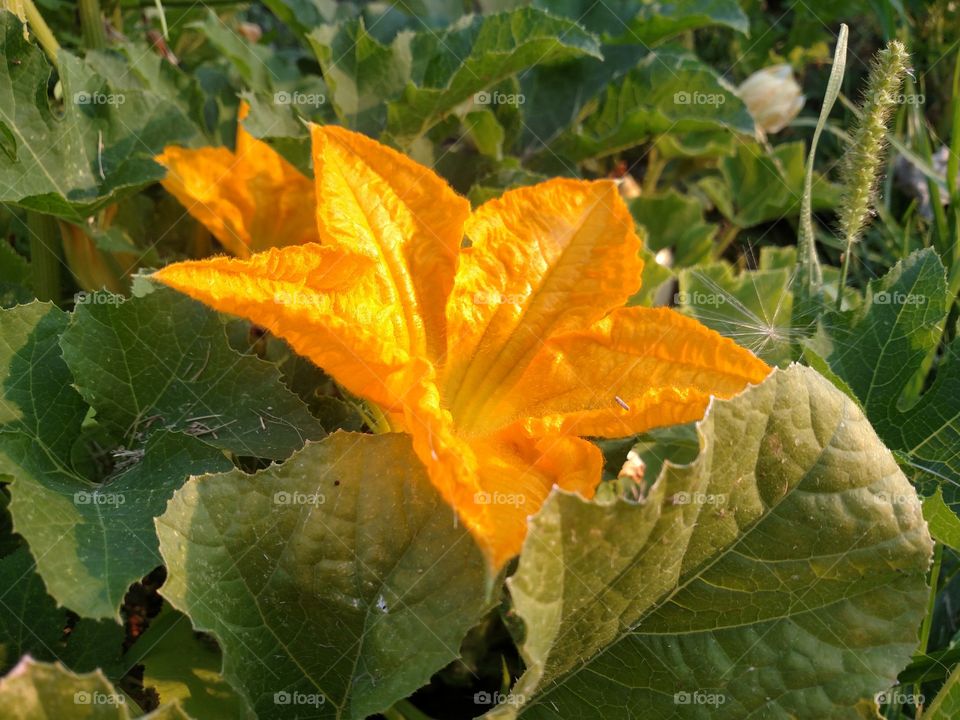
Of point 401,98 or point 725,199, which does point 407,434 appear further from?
point 725,199

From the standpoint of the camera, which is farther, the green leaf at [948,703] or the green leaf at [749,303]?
the green leaf at [749,303]

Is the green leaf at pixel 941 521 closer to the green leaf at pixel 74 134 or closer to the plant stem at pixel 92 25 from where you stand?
the green leaf at pixel 74 134

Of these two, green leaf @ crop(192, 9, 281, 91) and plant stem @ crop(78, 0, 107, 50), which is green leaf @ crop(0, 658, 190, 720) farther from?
plant stem @ crop(78, 0, 107, 50)

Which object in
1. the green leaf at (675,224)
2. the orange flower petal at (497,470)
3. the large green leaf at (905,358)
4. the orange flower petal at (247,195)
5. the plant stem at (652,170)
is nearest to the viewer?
the orange flower petal at (497,470)

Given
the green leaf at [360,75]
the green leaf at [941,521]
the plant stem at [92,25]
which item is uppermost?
the plant stem at [92,25]

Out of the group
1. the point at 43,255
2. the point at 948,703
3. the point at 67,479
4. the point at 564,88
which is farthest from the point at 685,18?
the point at 67,479

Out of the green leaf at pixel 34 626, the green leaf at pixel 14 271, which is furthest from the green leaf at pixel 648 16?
the green leaf at pixel 34 626

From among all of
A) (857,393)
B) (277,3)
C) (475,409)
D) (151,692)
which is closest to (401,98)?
(277,3)

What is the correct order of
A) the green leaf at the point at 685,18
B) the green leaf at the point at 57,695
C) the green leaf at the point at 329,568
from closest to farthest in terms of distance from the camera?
the green leaf at the point at 57,695 → the green leaf at the point at 329,568 → the green leaf at the point at 685,18
